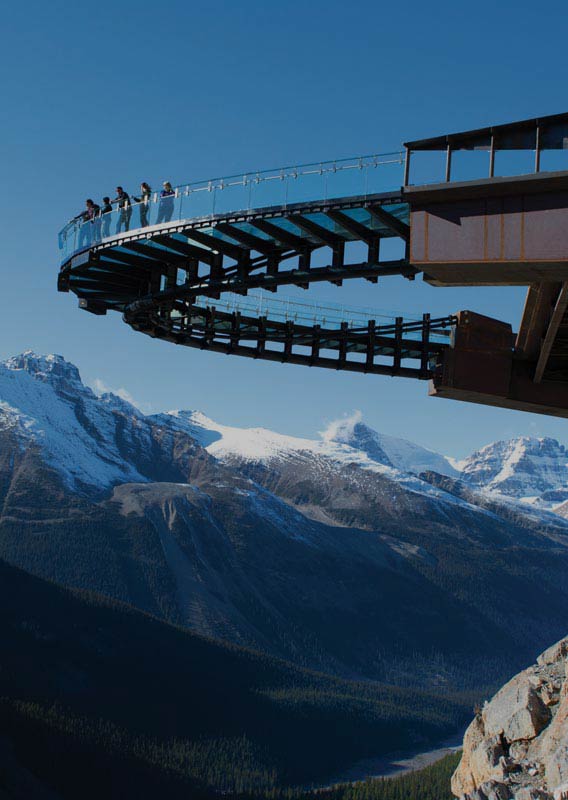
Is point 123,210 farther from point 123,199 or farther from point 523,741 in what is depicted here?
point 523,741

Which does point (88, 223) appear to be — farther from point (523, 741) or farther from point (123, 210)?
point (523, 741)

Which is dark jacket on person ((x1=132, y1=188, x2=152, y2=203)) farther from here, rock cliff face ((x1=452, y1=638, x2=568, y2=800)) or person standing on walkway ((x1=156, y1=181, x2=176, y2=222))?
rock cliff face ((x1=452, y1=638, x2=568, y2=800))

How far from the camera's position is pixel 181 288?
138 ft

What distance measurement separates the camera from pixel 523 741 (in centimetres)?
3706

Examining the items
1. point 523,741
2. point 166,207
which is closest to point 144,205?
point 166,207

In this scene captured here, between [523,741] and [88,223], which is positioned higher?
[88,223]

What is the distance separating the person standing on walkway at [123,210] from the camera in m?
40.9

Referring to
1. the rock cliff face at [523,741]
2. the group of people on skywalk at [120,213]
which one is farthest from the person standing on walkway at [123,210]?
the rock cliff face at [523,741]

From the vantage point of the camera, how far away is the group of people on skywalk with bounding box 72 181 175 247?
1560 inches

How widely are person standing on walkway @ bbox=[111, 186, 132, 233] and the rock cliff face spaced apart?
2188 centimetres

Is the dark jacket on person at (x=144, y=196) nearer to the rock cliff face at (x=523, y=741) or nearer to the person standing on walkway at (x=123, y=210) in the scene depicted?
the person standing on walkway at (x=123, y=210)

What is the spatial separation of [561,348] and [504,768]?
15.9m

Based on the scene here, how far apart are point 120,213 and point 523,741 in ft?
76.8

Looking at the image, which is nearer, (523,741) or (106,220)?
(523,741)
